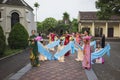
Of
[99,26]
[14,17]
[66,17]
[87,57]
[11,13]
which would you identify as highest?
[66,17]

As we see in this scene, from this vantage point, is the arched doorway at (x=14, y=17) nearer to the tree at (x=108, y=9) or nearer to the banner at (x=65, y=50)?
the tree at (x=108, y=9)

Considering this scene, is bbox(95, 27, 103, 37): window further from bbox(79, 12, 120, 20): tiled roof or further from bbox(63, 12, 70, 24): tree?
bbox(63, 12, 70, 24): tree

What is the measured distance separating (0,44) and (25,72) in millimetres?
6386

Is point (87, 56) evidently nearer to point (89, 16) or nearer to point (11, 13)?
point (11, 13)

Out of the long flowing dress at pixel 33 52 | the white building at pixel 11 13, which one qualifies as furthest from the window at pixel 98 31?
the long flowing dress at pixel 33 52

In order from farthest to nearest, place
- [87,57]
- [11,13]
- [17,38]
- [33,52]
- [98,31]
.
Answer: [98,31], [11,13], [17,38], [33,52], [87,57]

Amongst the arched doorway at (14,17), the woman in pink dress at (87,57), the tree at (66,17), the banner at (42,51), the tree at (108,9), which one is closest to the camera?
the woman in pink dress at (87,57)

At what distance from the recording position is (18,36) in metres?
25.1

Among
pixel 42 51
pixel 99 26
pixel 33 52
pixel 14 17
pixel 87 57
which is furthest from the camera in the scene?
pixel 99 26

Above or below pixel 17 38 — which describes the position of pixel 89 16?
above

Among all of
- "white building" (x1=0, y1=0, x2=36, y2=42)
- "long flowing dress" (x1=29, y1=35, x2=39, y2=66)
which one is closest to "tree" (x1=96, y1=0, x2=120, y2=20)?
"white building" (x1=0, y1=0, x2=36, y2=42)

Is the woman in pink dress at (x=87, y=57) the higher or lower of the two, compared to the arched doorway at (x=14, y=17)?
lower

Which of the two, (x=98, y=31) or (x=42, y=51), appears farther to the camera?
(x=98, y=31)

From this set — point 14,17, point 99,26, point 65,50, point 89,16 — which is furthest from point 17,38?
point 99,26
